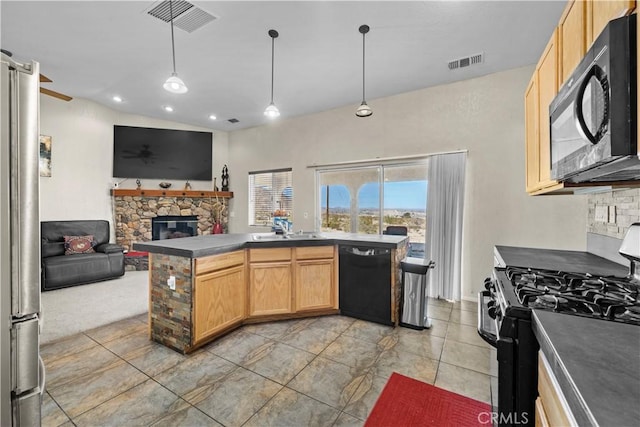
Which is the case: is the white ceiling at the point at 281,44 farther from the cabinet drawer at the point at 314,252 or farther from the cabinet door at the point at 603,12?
the cabinet drawer at the point at 314,252

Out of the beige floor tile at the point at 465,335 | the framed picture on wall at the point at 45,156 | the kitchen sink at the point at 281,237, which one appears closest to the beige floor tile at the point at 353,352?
the beige floor tile at the point at 465,335

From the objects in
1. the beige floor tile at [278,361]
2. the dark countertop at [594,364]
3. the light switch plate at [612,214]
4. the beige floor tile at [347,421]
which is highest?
the light switch plate at [612,214]

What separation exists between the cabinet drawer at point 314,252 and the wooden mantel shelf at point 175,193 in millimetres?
4053

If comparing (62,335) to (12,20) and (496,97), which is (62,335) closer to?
(12,20)

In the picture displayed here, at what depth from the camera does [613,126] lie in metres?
0.83

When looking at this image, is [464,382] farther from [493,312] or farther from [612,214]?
[612,214]

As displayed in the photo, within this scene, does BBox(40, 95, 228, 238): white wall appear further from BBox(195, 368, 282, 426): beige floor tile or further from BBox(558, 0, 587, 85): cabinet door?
BBox(558, 0, 587, 85): cabinet door

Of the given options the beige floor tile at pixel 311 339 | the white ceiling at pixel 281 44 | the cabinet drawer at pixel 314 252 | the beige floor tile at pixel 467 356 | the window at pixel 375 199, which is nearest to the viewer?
the beige floor tile at pixel 467 356

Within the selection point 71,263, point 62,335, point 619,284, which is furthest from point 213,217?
point 619,284

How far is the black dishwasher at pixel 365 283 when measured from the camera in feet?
9.45

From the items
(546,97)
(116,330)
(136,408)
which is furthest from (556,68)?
(116,330)

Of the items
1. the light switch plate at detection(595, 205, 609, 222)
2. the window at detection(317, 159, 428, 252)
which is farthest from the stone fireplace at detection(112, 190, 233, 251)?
the light switch plate at detection(595, 205, 609, 222)

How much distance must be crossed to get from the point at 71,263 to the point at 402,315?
4.86 meters

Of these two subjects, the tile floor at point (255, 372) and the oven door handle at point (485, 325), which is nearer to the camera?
the oven door handle at point (485, 325)
